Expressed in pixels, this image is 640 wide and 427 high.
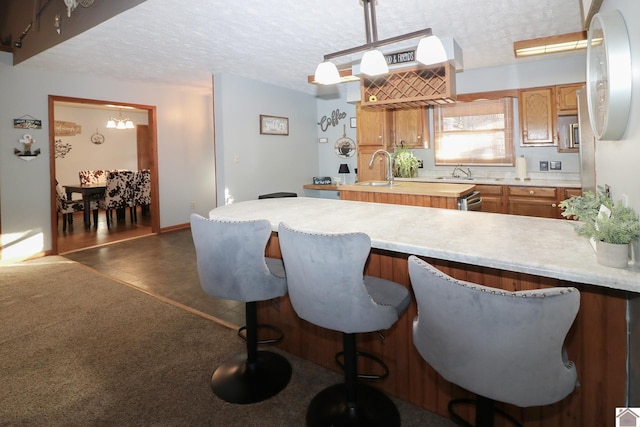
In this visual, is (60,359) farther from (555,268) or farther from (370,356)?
(555,268)

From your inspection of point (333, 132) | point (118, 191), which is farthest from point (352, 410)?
point (118, 191)

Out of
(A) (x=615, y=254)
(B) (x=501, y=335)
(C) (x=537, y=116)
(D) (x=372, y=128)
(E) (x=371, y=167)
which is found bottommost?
(B) (x=501, y=335)

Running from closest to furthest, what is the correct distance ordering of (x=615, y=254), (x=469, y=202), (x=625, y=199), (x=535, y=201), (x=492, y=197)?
(x=615, y=254) → (x=625, y=199) → (x=469, y=202) → (x=535, y=201) → (x=492, y=197)

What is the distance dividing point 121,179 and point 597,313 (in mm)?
6999

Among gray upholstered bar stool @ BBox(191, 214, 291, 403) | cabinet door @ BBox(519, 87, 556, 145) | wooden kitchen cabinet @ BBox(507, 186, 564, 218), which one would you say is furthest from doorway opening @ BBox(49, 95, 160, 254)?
cabinet door @ BBox(519, 87, 556, 145)

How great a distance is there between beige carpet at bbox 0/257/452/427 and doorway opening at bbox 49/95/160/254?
9.05 feet

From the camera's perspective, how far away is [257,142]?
562cm

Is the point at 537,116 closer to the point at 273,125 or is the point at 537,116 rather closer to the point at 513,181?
the point at 513,181

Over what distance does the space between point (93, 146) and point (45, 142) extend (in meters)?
4.53

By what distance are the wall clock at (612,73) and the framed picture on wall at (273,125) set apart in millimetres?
4680

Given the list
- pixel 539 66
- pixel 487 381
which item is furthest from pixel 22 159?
pixel 539 66

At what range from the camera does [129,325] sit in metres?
2.71

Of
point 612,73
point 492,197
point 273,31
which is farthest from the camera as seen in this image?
point 492,197

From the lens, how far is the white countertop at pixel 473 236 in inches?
44.9
